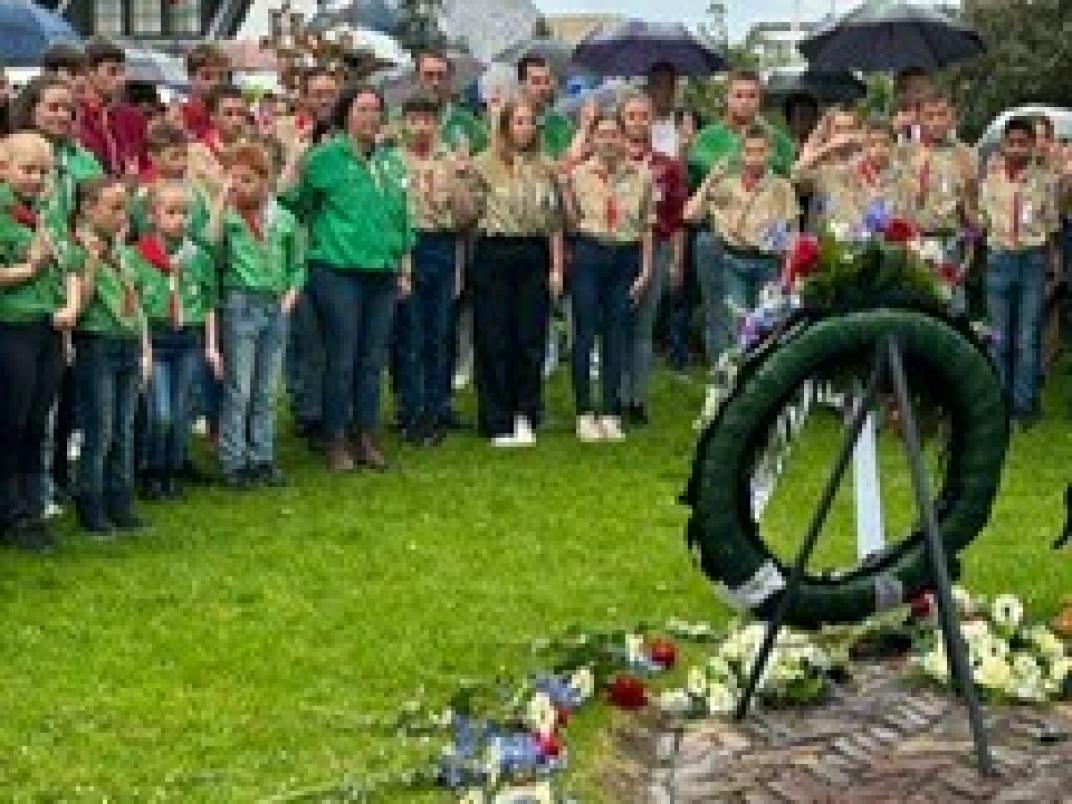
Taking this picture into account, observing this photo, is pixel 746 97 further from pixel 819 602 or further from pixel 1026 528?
pixel 819 602

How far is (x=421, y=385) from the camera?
12.8 m

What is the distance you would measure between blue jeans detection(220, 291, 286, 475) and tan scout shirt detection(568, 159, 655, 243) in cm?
200

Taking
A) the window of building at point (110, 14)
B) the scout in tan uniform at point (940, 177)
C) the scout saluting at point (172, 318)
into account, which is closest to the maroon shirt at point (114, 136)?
the scout saluting at point (172, 318)

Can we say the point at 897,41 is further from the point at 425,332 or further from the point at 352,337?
the point at 352,337

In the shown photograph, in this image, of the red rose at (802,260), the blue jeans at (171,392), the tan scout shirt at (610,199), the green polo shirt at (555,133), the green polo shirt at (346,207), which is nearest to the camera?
the red rose at (802,260)

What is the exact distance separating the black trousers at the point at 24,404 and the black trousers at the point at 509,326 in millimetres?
3126

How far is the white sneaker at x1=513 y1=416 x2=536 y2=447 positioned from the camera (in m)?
12.8

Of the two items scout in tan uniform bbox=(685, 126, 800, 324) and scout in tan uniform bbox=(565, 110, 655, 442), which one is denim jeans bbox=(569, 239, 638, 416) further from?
scout in tan uniform bbox=(685, 126, 800, 324)

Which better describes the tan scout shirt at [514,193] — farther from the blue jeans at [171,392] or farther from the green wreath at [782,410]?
the green wreath at [782,410]

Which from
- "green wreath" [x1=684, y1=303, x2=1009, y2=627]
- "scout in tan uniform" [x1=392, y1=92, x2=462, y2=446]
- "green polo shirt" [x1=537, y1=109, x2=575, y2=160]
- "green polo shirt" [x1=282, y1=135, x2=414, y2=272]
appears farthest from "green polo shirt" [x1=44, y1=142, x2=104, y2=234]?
"green polo shirt" [x1=537, y1=109, x2=575, y2=160]

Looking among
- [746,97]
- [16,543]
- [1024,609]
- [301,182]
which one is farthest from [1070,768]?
[746,97]

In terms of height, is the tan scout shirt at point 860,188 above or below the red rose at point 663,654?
above

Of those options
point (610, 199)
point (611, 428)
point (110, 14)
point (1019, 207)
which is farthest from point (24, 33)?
point (110, 14)

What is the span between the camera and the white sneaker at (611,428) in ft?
42.8
